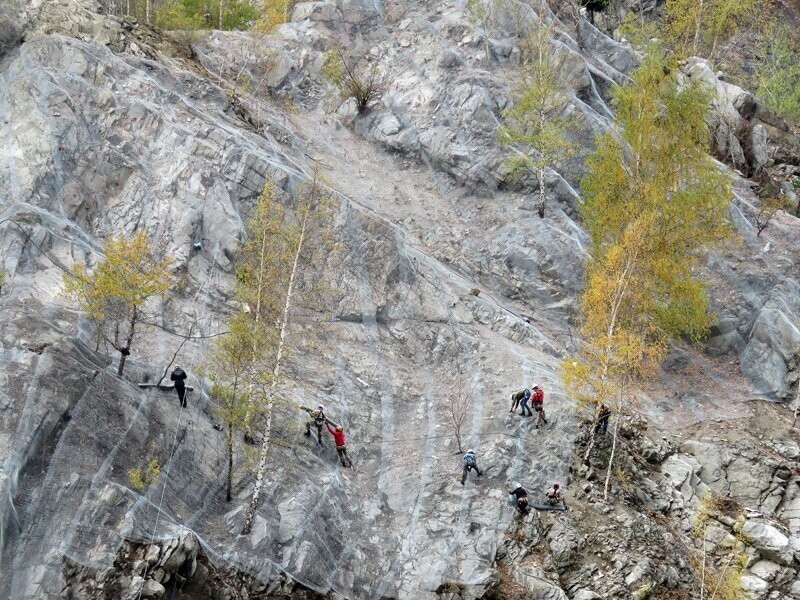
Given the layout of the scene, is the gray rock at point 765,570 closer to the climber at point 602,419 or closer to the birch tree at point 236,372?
the climber at point 602,419

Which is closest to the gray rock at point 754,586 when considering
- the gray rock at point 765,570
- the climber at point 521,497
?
the gray rock at point 765,570

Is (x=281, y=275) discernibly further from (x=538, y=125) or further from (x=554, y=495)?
(x=538, y=125)

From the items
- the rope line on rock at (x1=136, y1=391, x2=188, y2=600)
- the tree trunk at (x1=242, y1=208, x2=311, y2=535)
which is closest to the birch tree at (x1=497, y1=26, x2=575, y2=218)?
the tree trunk at (x1=242, y1=208, x2=311, y2=535)

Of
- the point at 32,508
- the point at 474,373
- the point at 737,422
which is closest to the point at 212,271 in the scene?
the point at 474,373

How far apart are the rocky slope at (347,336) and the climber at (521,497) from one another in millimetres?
475

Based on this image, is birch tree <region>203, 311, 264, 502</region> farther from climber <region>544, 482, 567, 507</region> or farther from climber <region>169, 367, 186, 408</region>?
climber <region>544, 482, 567, 507</region>

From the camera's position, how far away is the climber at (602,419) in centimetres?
2146

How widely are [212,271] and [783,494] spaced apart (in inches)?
753

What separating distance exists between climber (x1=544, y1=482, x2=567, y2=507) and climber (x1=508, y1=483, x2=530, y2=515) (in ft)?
2.30

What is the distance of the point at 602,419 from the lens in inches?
856

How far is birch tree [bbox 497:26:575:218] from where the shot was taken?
30.7 meters

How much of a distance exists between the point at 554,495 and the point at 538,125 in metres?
17.7

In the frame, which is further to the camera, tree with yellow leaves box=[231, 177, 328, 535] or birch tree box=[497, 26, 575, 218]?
birch tree box=[497, 26, 575, 218]

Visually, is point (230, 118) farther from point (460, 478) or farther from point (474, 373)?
point (460, 478)
